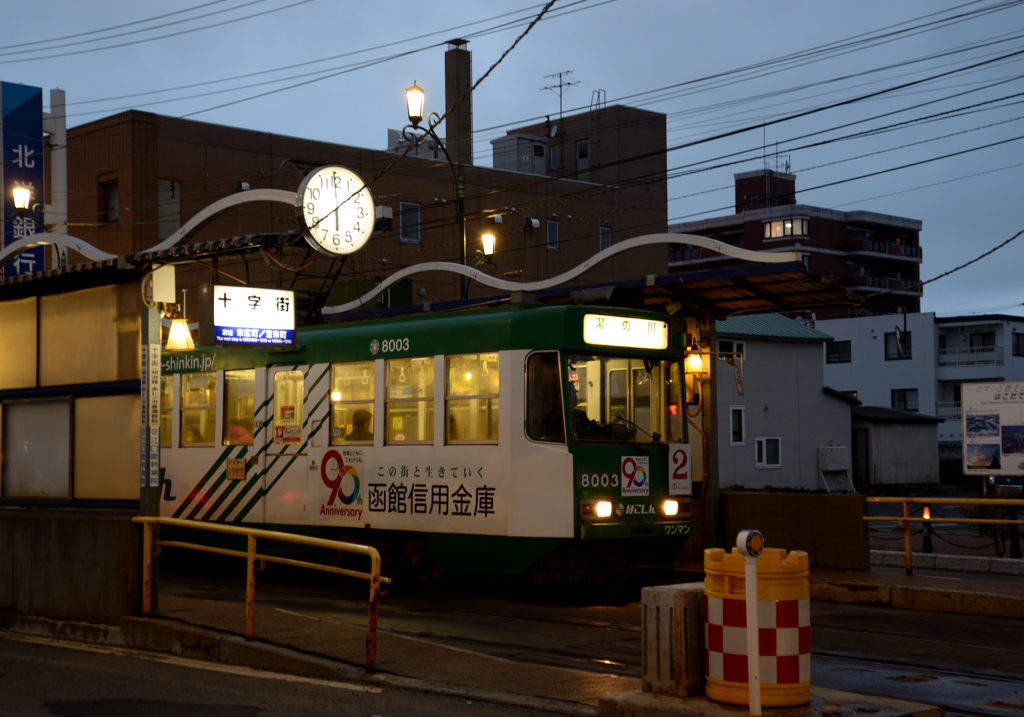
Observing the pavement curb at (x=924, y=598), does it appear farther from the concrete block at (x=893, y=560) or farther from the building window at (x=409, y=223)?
the building window at (x=409, y=223)

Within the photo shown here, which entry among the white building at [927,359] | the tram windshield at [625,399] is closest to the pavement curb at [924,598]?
the tram windshield at [625,399]

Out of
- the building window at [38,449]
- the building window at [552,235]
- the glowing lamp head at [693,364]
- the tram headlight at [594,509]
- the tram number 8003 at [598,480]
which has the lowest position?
the tram headlight at [594,509]

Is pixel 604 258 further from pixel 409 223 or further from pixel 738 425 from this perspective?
pixel 409 223

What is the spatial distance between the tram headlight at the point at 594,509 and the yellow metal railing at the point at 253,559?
316 centimetres

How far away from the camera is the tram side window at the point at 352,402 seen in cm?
1509

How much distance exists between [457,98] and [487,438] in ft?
128

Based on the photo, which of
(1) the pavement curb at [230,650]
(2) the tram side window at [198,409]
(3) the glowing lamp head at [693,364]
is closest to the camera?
(1) the pavement curb at [230,650]

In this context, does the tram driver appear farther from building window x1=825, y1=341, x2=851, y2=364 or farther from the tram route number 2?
building window x1=825, y1=341, x2=851, y2=364

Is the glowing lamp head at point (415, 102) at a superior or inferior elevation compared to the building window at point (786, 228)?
inferior

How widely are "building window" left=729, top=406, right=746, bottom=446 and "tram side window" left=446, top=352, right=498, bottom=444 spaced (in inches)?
1066

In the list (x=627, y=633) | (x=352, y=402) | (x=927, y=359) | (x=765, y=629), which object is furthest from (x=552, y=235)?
(x=765, y=629)

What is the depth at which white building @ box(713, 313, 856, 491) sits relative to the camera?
39.7 meters

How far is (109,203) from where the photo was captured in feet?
121

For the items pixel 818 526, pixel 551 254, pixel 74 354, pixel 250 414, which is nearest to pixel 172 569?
pixel 250 414
